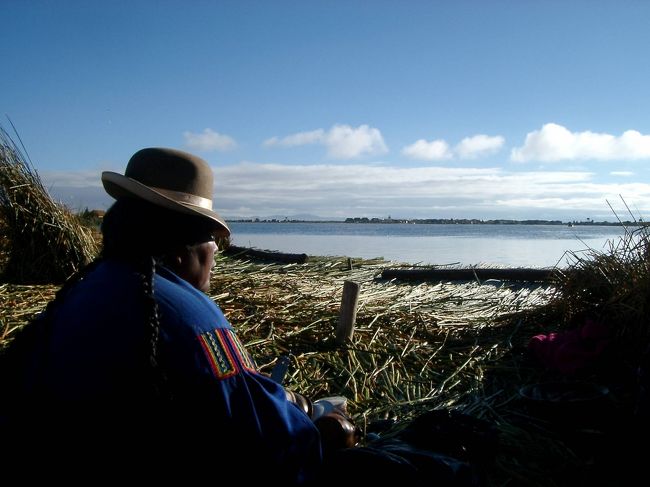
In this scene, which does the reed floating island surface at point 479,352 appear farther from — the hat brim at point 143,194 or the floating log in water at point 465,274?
the floating log in water at point 465,274

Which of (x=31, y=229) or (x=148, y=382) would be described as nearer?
(x=148, y=382)

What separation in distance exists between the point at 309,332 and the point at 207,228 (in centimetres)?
269

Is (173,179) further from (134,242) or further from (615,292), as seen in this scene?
(615,292)

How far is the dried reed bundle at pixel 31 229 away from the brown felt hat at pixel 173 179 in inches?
172

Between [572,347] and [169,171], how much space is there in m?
2.59

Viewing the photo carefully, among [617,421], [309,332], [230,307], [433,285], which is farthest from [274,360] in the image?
[433,285]

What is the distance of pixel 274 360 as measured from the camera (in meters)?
3.68

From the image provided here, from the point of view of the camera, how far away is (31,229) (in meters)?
5.71

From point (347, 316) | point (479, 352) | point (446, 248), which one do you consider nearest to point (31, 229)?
→ point (347, 316)

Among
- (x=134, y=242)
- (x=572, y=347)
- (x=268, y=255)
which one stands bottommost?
(x=572, y=347)

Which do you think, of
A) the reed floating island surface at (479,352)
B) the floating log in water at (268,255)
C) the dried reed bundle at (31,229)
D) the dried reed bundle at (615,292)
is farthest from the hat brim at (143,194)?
the floating log in water at (268,255)

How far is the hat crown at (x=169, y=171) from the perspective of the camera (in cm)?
175

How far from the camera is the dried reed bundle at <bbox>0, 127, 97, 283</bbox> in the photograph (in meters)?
5.64

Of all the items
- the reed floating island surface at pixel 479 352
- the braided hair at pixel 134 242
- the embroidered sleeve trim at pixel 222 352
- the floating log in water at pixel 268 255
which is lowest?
the reed floating island surface at pixel 479 352
